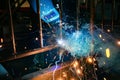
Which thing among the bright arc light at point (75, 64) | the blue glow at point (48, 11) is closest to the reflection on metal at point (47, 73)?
the bright arc light at point (75, 64)

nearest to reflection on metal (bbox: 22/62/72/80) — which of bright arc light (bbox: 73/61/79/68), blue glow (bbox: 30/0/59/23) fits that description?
bright arc light (bbox: 73/61/79/68)

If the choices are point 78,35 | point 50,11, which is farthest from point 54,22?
point 78,35

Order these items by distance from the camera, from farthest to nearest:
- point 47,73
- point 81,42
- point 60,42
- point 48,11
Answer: point 48,11, point 81,42, point 60,42, point 47,73

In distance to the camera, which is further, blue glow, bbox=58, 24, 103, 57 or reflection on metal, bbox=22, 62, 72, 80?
blue glow, bbox=58, 24, 103, 57

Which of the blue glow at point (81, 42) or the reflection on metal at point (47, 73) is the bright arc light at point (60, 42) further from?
the reflection on metal at point (47, 73)

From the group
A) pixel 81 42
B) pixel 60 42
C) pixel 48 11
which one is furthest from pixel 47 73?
pixel 48 11

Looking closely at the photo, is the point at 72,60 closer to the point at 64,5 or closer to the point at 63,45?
the point at 63,45

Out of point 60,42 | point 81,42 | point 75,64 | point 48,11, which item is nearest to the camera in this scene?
point 60,42

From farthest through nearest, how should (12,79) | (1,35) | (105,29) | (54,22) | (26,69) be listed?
(1,35)
(54,22)
(105,29)
(26,69)
(12,79)

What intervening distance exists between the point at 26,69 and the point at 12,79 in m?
0.68

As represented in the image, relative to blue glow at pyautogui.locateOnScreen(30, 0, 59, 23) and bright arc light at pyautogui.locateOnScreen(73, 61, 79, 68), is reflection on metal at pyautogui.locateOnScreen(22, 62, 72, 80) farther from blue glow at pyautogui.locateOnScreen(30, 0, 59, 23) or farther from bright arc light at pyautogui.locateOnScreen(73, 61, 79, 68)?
blue glow at pyautogui.locateOnScreen(30, 0, 59, 23)

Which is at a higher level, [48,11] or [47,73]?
[48,11]

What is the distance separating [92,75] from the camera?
451 centimetres

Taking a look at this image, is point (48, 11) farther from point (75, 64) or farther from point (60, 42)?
point (75, 64)
